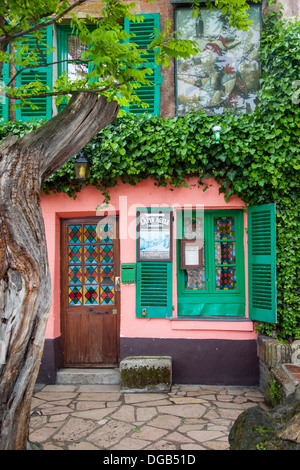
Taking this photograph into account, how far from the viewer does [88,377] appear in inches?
239

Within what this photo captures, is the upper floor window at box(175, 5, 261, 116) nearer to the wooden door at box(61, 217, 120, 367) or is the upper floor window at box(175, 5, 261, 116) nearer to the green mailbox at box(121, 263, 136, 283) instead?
the wooden door at box(61, 217, 120, 367)

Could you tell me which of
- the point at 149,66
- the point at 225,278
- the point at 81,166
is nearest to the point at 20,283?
the point at 81,166

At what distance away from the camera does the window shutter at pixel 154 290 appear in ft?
19.8

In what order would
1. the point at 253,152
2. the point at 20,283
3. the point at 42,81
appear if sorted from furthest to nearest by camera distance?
the point at 42,81, the point at 253,152, the point at 20,283

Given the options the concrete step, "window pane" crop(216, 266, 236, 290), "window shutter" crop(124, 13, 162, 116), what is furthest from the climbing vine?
the concrete step

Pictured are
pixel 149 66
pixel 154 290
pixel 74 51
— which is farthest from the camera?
pixel 74 51

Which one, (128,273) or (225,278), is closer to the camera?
(128,273)

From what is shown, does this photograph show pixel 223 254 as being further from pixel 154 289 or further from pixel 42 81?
pixel 42 81

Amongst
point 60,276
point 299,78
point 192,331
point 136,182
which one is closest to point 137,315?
point 192,331

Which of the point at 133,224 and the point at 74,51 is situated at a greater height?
the point at 74,51

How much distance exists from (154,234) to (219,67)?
2.90 meters

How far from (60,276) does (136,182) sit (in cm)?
204

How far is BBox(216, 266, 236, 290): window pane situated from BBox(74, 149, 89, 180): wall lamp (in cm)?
259

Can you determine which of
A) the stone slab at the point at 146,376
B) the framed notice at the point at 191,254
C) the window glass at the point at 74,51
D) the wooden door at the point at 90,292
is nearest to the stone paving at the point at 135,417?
the stone slab at the point at 146,376
